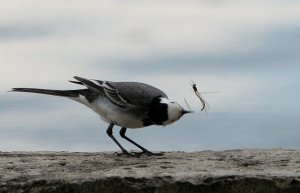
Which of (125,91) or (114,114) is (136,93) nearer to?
(125,91)

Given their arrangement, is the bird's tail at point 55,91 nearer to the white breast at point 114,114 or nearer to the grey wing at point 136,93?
the white breast at point 114,114

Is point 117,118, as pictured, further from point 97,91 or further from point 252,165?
point 252,165

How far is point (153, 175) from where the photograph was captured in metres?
5.74

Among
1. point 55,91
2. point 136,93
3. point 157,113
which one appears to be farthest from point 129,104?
point 55,91

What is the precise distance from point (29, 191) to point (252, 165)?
1917 mm

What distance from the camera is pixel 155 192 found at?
5.68 meters

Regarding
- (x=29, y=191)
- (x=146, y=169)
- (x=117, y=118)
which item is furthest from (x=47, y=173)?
(x=117, y=118)

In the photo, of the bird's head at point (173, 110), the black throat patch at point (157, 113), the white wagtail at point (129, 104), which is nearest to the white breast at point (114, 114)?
the white wagtail at point (129, 104)

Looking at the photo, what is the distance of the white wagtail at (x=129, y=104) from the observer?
6926 millimetres

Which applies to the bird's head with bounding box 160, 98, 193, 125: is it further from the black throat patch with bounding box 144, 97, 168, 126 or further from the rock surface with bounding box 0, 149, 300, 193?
the rock surface with bounding box 0, 149, 300, 193

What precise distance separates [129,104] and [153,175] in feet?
4.55

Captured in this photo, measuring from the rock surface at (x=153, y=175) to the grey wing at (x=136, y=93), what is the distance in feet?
1.79

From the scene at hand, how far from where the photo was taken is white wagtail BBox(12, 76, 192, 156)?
6926mm

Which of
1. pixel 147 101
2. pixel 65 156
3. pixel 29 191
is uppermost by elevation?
pixel 147 101
